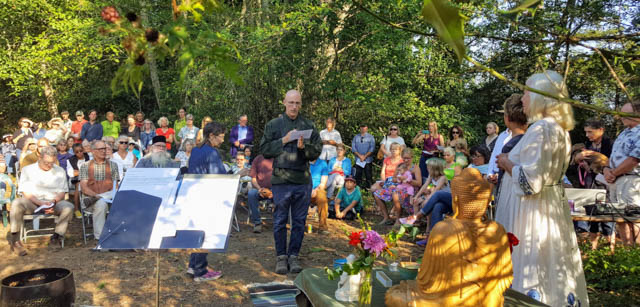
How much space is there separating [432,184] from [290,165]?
10.9 feet

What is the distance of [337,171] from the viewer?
8898 mm

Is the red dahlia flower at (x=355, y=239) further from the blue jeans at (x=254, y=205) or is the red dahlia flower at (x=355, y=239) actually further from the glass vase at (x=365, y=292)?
the blue jeans at (x=254, y=205)

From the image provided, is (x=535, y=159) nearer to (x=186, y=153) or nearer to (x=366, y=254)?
(x=366, y=254)

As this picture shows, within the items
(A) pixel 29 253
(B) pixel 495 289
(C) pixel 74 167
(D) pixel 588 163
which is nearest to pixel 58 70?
(C) pixel 74 167

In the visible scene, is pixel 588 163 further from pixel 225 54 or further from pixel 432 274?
pixel 225 54

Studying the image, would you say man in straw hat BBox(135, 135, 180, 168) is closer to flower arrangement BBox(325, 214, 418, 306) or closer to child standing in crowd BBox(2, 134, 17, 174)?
flower arrangement BBox(325, 214, 418, 306)

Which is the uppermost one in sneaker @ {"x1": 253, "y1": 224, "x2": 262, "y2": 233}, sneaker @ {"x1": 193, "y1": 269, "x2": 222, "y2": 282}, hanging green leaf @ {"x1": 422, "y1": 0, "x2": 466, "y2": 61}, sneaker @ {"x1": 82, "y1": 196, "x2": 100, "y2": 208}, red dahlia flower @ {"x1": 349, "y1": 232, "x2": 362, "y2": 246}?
hanging green leaf @ {"x1": 422, "y1": 0, "x2": 466, "y2": 61}

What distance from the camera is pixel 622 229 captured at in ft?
17.4

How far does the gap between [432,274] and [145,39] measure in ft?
6.10

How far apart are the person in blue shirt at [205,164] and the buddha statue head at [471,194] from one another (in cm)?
355

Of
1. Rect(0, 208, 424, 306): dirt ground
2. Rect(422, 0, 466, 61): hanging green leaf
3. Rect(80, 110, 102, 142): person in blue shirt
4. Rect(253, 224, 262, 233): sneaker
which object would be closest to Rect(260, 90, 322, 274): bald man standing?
Rect(0, 208, 424, 306): dirt ground

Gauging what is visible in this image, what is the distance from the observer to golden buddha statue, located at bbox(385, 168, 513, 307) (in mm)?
2402

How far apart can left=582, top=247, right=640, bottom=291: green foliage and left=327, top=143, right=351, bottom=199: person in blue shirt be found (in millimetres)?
4328

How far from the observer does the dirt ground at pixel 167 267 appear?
15.8 feet
